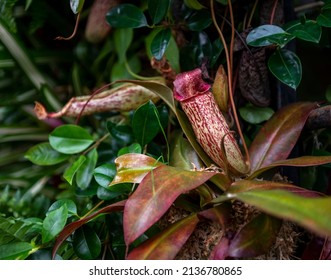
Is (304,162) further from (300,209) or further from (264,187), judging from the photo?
(300,209)

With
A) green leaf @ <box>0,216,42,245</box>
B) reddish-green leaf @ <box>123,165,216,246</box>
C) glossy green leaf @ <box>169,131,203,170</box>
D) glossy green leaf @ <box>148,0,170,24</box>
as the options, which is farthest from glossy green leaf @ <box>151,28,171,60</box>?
green leaf @ <box>0,216,42,245</box>

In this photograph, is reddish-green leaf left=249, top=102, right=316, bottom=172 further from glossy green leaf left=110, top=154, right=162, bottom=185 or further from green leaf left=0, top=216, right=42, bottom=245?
green leaf left=0, top=216, right=42, bottom=245

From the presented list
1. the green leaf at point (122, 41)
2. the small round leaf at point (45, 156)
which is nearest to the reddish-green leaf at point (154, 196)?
the small round leaf at point (45, 156)

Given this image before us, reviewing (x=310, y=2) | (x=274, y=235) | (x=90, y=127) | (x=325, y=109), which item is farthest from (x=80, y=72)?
(x=274, y=235)

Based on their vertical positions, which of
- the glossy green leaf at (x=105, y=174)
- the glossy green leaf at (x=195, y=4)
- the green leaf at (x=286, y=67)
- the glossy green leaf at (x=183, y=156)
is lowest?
the glossy green leaf at (x=183, y=156)

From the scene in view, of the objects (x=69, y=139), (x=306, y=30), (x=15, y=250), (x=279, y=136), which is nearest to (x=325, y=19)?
(x=306, y=30)

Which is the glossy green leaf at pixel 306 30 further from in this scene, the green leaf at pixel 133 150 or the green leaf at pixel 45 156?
the green leaf at pixel 45 156
